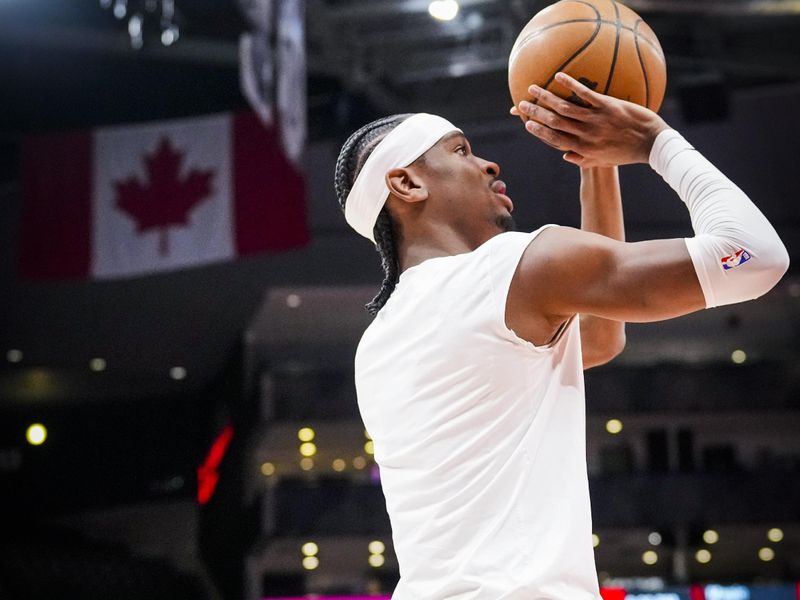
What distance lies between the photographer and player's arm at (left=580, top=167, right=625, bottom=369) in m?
2.95

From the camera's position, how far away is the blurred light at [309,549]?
2033 centimetres

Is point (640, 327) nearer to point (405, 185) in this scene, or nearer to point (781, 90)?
point (781, 90)

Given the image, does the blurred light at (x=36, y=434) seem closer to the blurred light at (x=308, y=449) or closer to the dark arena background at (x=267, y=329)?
the dark arena background at (x=267, y=329)

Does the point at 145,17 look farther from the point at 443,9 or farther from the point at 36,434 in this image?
the point at 36,434

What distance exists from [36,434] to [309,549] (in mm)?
5318

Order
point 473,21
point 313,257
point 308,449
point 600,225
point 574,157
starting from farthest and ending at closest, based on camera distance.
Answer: point 308,449 < point 313,257 < point 473,21 < point 600,225 < point 574,157

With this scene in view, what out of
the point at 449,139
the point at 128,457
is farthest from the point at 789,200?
the point at 449,139

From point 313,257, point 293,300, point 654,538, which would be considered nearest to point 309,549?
point 293,300

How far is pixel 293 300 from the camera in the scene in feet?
64.6

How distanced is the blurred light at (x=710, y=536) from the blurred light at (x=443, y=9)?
12085mm

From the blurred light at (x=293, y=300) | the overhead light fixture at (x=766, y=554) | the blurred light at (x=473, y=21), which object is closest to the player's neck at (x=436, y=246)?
the blurred light at (x=473, y=21)

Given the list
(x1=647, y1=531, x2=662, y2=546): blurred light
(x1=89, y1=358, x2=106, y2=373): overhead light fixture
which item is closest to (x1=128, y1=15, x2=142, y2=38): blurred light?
(x1=89, y1=358, x2=106, y2=373): overhead light fixture

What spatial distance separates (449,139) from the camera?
111 inches

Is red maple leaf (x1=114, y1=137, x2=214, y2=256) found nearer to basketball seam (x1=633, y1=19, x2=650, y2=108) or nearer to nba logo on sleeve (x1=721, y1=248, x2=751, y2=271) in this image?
basketball seam (x1=633, y1=19, x2=650, y2=108)
